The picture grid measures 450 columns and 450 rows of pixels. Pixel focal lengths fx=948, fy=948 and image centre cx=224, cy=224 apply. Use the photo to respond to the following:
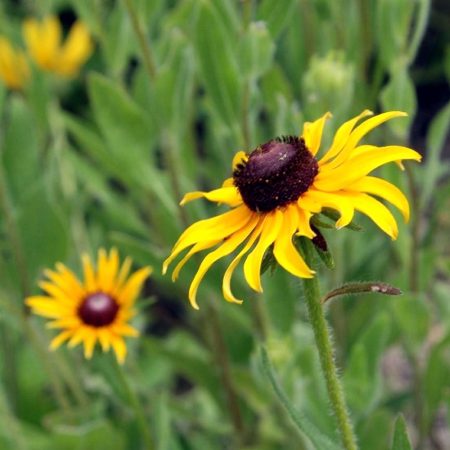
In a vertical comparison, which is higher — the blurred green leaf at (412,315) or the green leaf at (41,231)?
the green leaf at (41,231)

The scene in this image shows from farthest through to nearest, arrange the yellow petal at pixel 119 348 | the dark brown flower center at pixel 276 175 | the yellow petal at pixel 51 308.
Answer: the yellow petal at pixel 51 308 < the yellow petal at pixel 119 348 < the dark brown flower center at pixel 276 175

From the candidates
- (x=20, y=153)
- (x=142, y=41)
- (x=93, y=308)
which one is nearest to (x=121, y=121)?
(x=142, y=41)

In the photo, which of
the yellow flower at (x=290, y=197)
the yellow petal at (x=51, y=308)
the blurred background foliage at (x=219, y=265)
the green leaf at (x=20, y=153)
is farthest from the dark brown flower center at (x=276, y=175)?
the green leaf at (x=20, y=153)

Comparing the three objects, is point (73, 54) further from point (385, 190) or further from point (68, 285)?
point (385, 190)

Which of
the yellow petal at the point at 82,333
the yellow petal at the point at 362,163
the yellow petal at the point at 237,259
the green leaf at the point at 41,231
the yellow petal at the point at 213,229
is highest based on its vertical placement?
the green leaf at the point at 41,231

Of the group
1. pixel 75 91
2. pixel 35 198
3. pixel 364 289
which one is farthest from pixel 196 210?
pixel 75 91

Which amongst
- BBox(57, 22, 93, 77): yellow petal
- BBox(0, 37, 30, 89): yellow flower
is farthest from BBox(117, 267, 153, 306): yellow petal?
BBox(57, 22, 93, 77): yellow petal

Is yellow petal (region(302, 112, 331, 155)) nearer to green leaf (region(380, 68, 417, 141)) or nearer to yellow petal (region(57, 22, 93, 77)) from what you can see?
green leaf (region(380, 68, 417, 141))

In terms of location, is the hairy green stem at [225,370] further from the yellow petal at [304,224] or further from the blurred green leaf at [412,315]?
the yellow petal at [304,224]
